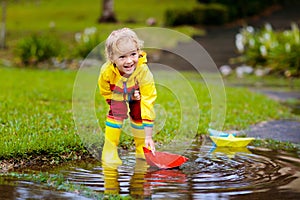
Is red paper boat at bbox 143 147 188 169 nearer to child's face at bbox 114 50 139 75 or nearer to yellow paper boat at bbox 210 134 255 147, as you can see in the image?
child's face at bbox 114 50 139 75

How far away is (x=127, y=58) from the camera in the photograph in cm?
497

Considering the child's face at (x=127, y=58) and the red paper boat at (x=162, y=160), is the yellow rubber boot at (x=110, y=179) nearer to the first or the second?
the red paper boat at (x=162, y=160)

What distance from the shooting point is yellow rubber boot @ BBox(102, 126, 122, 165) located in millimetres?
5289

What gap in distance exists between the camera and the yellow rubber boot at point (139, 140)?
531cm

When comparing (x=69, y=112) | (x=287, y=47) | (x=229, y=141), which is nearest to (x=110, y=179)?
(x=229, y=141)

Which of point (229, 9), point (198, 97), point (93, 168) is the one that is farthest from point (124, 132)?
point (229, 9)

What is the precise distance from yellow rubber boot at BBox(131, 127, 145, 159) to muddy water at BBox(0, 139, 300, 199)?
70 millimetres

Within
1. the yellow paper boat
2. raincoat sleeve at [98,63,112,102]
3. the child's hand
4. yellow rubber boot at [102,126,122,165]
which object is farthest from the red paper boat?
the yellow paper boat

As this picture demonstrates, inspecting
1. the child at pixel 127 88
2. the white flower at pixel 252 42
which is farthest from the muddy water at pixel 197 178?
the white flower at pixel 252 42

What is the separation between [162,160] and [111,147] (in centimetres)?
46

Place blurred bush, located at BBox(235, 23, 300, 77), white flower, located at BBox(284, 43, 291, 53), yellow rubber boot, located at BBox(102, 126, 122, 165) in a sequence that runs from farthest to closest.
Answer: blurred bush, located at BBox(235, 23, 300, 77) → white flower, located at BBox(284, 43, 291, 53) → yellow rubber boot, located at BBox(102, 126, 122, 165)

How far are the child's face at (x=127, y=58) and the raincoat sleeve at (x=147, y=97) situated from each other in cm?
13

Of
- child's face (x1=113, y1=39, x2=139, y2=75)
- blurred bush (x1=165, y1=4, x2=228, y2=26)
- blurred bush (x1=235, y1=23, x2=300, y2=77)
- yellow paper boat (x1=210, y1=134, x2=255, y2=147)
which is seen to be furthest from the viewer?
blurred bush (x1=165, y1=4, x2=228, y2=26)

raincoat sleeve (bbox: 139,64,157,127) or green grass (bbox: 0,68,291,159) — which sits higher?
raincoat sleeve (bbox: 139,64,157,127)
